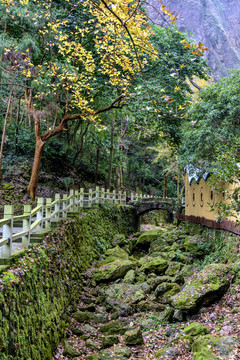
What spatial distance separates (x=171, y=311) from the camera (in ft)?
32.7

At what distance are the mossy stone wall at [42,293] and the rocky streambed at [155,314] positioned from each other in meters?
0.66

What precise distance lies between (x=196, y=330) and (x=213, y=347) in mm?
1357

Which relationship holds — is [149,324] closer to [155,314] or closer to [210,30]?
[155,314]

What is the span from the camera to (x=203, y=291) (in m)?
9.65

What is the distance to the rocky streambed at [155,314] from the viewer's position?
301 inches

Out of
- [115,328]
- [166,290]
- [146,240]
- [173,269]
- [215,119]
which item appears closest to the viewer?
[115,328]

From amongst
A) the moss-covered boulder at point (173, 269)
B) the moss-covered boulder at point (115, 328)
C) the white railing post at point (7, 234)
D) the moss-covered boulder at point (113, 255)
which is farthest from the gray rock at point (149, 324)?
the moss-covered boulder at point (113, 255)

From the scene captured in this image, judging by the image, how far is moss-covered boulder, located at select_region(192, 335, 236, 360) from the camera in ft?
21.1

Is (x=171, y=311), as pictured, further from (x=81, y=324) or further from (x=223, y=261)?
(x=223, y=261)

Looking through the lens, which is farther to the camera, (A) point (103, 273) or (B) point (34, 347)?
(A) point (103, 273)

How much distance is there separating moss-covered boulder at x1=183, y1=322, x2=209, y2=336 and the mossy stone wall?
348 cm

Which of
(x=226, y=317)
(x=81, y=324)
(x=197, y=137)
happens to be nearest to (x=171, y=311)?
(x=226, y=317)

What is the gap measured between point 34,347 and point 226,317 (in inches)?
202

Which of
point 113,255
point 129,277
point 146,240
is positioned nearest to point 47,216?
point 129,277
